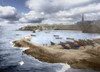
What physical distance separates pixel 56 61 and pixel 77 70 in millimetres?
5543

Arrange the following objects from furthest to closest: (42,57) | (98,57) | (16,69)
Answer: (42,57) < (98,57) < (16,69)

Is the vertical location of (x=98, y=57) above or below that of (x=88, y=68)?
above

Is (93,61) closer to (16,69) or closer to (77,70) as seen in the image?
(77,70)

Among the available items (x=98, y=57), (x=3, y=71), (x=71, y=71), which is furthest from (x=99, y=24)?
(x=3, y=71)

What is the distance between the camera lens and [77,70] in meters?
17.5

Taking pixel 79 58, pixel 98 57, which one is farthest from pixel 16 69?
pixel 98 57


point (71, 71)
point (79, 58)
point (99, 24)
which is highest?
point (99, 24)

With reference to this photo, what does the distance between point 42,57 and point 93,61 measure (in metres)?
12.7

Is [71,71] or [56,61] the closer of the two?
[71,71]

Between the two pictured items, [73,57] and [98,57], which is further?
[73,57]

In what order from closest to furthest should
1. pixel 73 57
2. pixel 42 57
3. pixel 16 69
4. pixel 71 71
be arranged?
pixel 71 71 → pixel 16 69 → pixel 73 57 → pixel 42 57

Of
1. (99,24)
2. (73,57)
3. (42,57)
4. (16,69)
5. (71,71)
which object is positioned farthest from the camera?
(99,24)

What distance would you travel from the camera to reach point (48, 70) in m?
17.8

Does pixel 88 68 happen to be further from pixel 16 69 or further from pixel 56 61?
pixel 16 69
